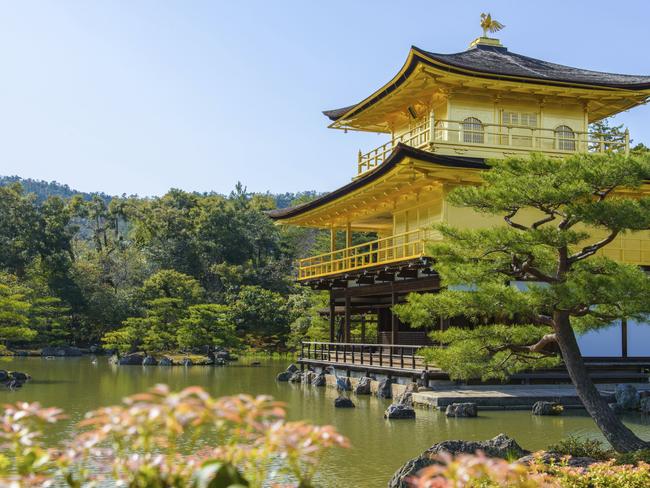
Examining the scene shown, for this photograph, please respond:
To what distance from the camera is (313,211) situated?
24.7 m

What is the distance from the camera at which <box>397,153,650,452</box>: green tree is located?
31.2 feet

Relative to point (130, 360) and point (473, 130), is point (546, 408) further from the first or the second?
point (130, 360)

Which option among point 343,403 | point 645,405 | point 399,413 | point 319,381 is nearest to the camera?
point 399,413

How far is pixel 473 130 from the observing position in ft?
67.4

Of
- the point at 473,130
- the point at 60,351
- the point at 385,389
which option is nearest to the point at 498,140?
the point at 473,130

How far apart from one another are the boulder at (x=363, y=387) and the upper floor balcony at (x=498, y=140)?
6.04 meters

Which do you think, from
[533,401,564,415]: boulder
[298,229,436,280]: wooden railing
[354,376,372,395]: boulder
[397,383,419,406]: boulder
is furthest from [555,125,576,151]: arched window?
[533,401,564,415]: boulder

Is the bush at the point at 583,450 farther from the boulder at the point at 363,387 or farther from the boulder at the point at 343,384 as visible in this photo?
the boulder at the point at 343,384

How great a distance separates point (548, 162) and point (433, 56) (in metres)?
9.93

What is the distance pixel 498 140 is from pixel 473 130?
2.32 ft

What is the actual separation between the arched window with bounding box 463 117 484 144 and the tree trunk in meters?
11.2

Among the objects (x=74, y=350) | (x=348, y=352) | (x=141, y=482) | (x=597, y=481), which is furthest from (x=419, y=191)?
(x=74, y=350)

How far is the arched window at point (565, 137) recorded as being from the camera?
21.3m

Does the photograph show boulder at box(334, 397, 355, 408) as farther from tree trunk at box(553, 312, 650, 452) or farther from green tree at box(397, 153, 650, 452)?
tree trunk at box(553, 312, 650, 452)
